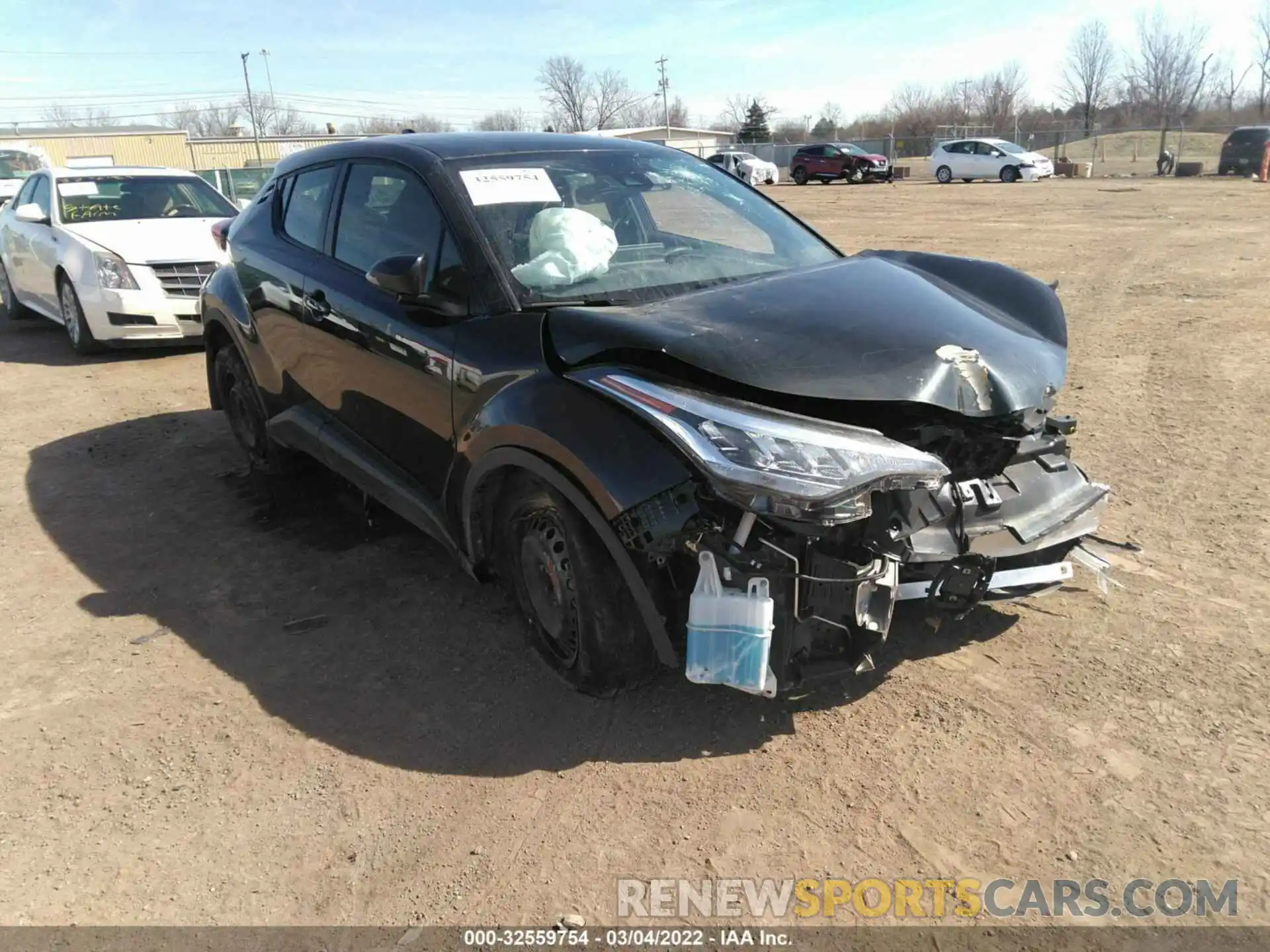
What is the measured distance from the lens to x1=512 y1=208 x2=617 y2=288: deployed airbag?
131 inches

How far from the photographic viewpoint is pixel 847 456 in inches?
99.7

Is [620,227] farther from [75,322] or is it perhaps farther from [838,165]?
[838,165]

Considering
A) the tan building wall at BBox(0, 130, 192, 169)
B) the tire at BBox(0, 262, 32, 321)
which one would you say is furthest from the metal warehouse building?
the tire at BBox(0, 262, 32, 321)

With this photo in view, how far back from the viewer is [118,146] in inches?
2238

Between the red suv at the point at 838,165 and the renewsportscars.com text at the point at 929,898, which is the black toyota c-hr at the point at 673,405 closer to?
the renewsportscars.com text at the point at 929,898

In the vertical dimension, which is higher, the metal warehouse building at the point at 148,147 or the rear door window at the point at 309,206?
the metal warehouse building at the point at 148,147

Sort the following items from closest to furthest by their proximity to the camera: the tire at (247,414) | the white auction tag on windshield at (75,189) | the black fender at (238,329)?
1. the black fender at (238,329)
2. the tire at (247,414)
3. the white auction tag on windshield at (75,189)

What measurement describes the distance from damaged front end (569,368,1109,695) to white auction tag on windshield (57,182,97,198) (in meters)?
8.86

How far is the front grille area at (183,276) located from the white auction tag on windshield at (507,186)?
5990 mm

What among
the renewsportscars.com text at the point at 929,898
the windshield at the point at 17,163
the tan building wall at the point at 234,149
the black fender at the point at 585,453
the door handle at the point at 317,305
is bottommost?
the renewsportscars.com text at the point at 929,898

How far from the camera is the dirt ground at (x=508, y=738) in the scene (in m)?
2.48

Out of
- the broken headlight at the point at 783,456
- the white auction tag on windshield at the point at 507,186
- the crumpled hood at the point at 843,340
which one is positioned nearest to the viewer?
the broken headlight at the point at 783,456

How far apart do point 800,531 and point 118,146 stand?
66251 millimetres

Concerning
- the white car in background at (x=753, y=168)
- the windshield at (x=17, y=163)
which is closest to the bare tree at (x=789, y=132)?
the white car in background at (x=753, y=168)
